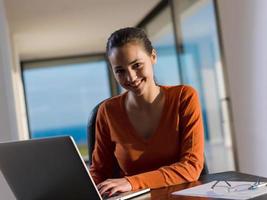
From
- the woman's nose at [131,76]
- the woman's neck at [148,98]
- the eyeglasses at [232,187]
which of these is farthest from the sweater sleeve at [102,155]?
the eyeglasses at [232,187]

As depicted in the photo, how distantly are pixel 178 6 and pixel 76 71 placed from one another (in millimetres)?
4990

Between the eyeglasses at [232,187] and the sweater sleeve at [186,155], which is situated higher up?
the sweater sleeve at [186,155]

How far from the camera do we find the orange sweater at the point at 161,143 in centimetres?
150

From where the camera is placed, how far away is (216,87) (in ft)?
14.0

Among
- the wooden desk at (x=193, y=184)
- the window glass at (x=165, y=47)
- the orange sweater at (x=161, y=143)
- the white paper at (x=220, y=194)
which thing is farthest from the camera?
the window glass at (x=165, y=47)

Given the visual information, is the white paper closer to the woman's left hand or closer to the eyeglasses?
the eyeglasses

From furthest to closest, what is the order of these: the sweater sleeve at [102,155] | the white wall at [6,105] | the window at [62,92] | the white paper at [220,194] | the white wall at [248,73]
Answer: the window at [62,92] < the white wall at [248,73] < the white wall at [6,105] < the sweater sleeve at [102,155] < the white paper at [220,194]

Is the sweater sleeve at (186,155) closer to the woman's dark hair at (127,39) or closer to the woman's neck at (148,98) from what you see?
the woman's neck at (148,98)

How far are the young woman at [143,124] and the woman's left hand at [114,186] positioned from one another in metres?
0.12

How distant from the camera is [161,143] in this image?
1560 millimetres

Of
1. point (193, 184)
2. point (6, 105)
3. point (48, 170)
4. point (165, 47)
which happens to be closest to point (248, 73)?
point (6, 105)

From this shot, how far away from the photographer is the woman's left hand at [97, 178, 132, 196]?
51.6 inches

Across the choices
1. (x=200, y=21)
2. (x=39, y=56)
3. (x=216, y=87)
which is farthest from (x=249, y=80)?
(x=39, y=56)

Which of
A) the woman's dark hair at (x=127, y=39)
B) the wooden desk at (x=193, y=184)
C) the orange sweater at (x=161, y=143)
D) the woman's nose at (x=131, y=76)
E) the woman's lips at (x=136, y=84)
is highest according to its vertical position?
the woman's dark hair at (x=127, y=39)
